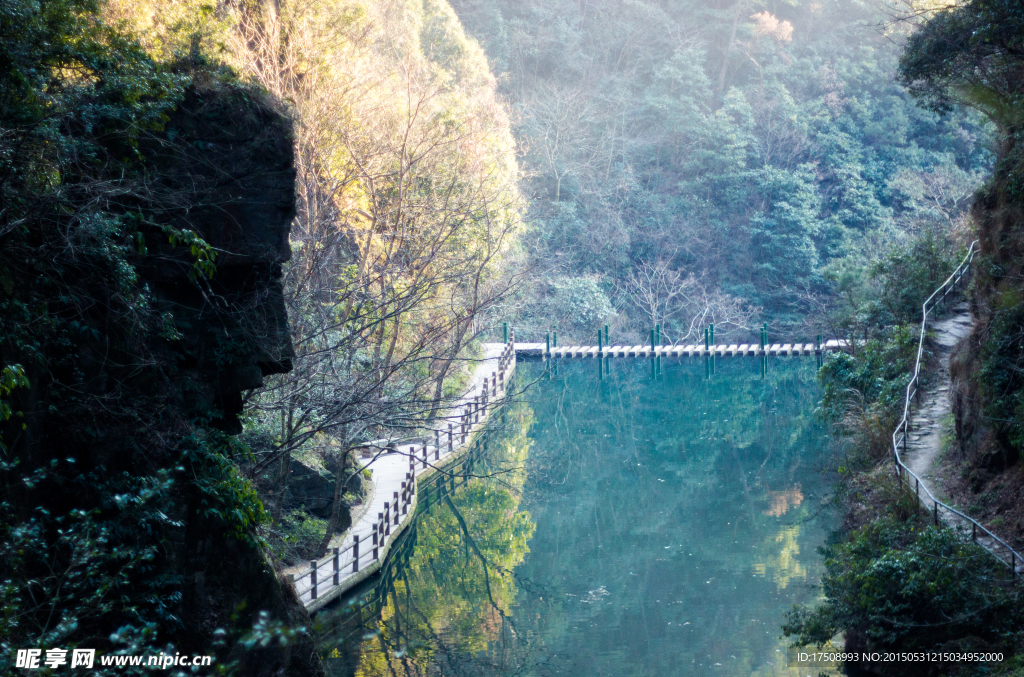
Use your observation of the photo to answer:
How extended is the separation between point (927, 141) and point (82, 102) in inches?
1360

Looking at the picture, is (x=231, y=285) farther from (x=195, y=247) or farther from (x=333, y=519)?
(x=333, y=519)

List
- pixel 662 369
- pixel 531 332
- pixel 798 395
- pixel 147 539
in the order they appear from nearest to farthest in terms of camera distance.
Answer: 1. pixel 147 539
2. pixel 798 395
3. pixel 662 369
4. pixel 531 332

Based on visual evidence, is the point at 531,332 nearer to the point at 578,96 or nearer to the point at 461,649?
the point at 578,96

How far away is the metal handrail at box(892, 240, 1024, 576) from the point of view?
8.83m

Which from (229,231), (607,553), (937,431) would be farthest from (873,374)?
(229,231)

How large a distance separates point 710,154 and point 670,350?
9667 millimetres

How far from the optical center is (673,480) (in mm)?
18781

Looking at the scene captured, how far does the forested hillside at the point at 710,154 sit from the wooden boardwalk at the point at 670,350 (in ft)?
5.08

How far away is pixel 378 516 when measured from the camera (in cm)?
1308

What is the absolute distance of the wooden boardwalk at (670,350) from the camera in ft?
96.6

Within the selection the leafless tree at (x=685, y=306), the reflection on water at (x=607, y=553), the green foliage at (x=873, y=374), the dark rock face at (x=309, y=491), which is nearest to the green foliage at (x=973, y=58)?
the green foliage at (x=873, y=374)

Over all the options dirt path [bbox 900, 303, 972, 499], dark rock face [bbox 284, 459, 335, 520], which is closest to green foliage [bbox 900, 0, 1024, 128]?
dirt path [bbox 900, 303, 972, 499]

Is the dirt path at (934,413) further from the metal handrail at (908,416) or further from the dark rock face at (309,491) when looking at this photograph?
the dark rock face at (309,491)

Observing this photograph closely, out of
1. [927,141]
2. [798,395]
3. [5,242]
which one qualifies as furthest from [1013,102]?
[927,141]
